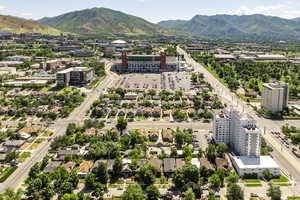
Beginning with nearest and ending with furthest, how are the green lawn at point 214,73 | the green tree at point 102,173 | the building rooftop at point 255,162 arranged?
the green tree at point 102,173 < the building rooftop at point 255,162 < the green lawn at point 214,73

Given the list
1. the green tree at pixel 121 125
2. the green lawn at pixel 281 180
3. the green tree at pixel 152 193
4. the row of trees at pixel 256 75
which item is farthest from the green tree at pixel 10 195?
the row of trees at pixel 256 75

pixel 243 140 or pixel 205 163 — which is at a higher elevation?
pixel 243 140

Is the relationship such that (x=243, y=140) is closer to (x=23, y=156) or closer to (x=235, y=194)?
(x=235, y=194)

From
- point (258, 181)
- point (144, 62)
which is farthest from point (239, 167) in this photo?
point (144, 62)

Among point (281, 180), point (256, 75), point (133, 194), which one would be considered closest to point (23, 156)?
point (133, 194)

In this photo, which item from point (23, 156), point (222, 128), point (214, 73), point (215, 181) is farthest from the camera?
point (214, 73)

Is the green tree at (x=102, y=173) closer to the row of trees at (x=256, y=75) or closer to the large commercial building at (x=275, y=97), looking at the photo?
the large commercial building at (x=275, y=97)

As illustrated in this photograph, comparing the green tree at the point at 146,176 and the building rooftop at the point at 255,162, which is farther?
the building rooftop at the point at 255,162
